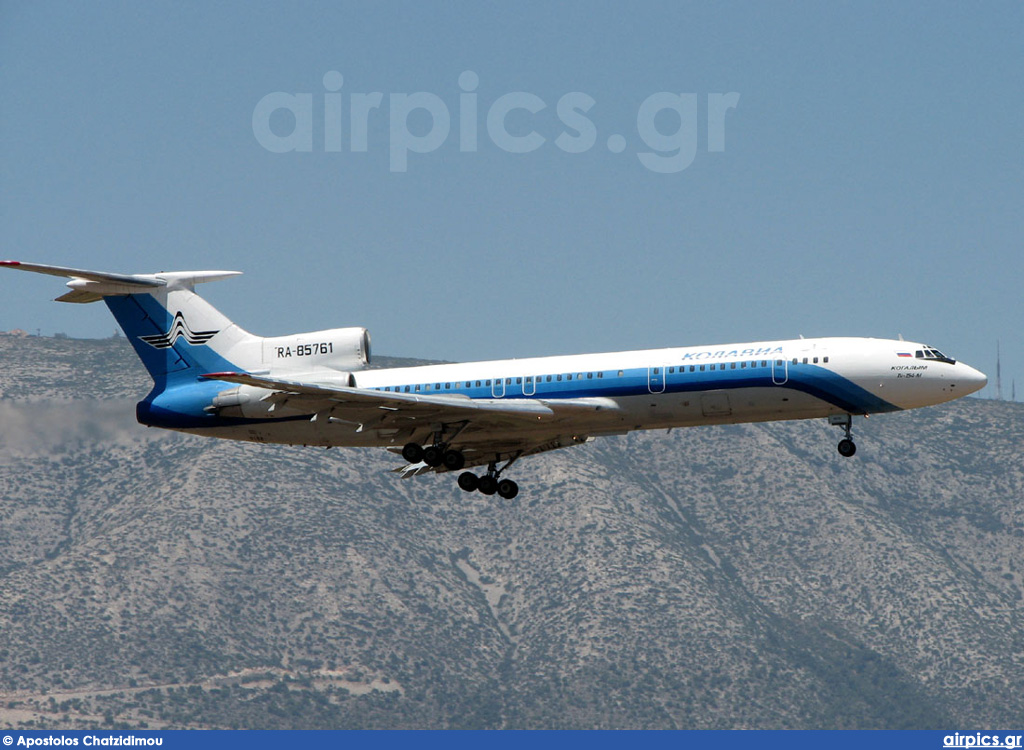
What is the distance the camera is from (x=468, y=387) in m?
48.7

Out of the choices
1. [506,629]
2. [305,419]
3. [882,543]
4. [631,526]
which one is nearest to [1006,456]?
[882,543]

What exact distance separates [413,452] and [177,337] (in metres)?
9.19

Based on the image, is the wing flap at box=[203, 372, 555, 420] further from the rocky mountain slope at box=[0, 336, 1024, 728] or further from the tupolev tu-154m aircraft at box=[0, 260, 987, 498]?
the rocky mountain slope at box=[0, 336, 1024, 728]

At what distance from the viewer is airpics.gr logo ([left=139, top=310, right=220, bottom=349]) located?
52.1 meters

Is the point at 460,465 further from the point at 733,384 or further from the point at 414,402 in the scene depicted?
the point at 733,384

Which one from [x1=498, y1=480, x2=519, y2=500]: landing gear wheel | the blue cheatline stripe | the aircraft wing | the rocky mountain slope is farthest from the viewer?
the rocky mountain slope

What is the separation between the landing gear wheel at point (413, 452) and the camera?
49594mm

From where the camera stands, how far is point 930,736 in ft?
135

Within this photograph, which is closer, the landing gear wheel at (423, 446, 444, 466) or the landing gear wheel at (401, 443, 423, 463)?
the landing gear wheel at (423, 446, 444, 466)

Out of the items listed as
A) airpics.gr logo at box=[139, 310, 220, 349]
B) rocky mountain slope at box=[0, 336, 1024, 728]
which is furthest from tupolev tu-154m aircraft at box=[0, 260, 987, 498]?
rocky mountain slope at box=[0, 336, 1024, 728]

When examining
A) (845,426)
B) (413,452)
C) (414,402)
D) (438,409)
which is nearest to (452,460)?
(413,452)

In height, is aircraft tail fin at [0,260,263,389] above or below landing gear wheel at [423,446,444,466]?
above

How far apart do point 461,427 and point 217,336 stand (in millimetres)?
9645

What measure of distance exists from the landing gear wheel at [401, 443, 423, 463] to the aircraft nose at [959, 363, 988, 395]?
54.8ft
